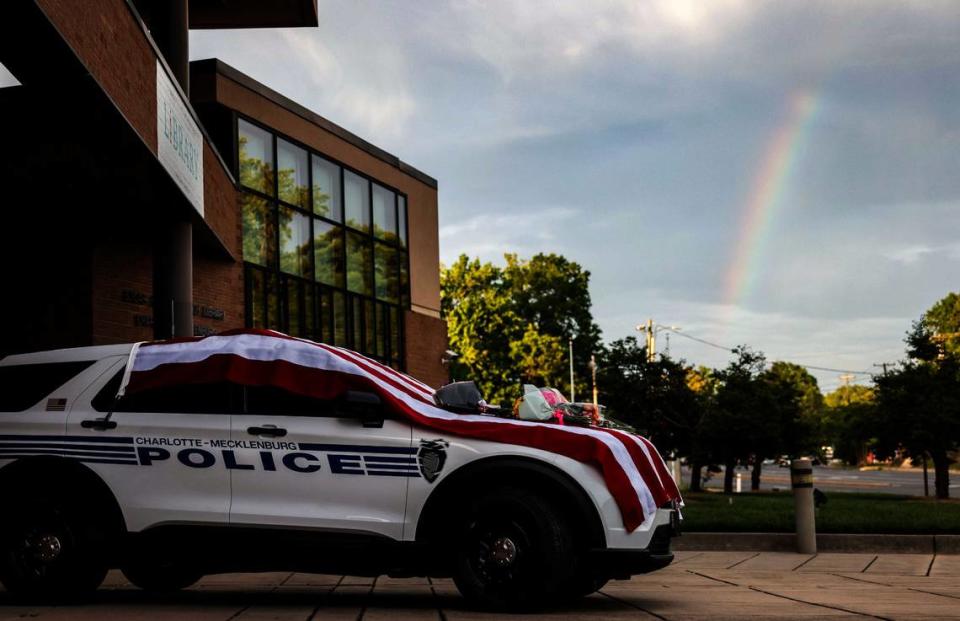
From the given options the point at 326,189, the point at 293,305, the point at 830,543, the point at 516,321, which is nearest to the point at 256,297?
the point at 293,305

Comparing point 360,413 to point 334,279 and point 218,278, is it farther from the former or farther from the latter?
point 334,279

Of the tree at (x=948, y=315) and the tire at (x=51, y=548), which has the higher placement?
the tree at (x=948, y=315)

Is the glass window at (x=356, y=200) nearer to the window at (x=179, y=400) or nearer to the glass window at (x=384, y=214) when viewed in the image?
the glass window at (x=384, y=214)

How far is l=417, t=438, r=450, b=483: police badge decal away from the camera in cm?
768

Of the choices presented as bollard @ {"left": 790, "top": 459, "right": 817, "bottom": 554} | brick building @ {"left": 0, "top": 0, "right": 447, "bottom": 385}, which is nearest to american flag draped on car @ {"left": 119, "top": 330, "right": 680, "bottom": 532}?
brick building @ {"left": 0, "top": 0, "right": 447, "bottom": 385}

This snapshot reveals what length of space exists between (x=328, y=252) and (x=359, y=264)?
2.12 metres

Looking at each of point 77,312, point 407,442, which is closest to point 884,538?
point 407,442

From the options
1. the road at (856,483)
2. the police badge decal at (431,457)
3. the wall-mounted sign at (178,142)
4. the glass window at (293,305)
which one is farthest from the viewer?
the road at (856,483)

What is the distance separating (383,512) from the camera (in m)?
7.69

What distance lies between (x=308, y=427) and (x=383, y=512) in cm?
75

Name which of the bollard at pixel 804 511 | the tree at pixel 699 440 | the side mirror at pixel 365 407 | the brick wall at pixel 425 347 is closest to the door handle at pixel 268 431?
the side mirror at pixel 365 407

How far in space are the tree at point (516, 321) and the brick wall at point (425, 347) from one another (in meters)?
33.5

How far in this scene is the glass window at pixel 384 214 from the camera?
31.6 m

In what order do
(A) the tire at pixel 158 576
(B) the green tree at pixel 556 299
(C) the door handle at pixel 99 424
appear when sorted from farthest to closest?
(B) the green tree at pixel 556 299 < (A) the tire at pixel 158 576 < (C) the door handle at pixel 99 424
